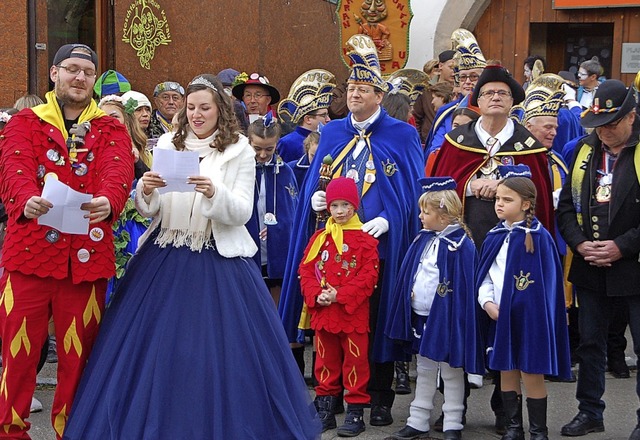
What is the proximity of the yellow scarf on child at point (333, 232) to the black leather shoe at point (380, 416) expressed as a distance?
1031mm

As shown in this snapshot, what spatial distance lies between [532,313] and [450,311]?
494 mm

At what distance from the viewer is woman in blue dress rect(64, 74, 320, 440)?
16.5 ft

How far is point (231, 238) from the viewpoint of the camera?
5.43m

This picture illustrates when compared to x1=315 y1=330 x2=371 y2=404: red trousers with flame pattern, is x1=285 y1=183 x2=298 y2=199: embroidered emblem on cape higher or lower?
higher

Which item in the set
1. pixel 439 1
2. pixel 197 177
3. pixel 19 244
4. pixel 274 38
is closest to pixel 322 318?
pixel 197 177

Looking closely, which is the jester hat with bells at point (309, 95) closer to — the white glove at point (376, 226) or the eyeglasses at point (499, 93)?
the eyeglasses at point (499, 93)

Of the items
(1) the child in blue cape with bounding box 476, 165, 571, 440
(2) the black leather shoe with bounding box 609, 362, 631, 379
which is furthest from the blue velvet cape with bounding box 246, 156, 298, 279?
(2) the black leather shoe with bounding box 609, 362, 631, 379

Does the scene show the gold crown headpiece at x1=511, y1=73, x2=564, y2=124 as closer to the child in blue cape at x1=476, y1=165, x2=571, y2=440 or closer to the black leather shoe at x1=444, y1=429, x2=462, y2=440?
the child in blue cape at x1=476, y1=165, x2=571, y2=440

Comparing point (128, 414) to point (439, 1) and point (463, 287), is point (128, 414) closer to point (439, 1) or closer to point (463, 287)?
point (463, 287)

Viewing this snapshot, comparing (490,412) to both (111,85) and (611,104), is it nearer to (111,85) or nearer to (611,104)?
(611,104)

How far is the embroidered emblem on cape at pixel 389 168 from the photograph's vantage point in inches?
259

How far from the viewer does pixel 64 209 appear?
497 centimetres

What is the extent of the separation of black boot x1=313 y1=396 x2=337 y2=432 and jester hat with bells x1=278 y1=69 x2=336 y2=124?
10.9 feet

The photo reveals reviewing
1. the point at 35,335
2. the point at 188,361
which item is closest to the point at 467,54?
the point at 188,361
